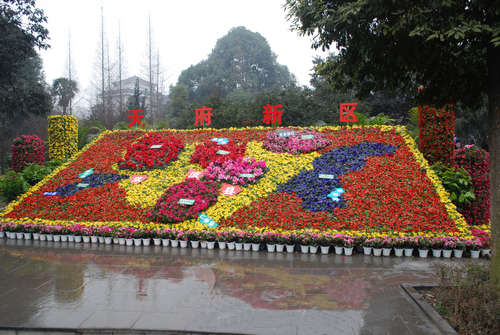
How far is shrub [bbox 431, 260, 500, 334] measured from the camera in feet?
9.52

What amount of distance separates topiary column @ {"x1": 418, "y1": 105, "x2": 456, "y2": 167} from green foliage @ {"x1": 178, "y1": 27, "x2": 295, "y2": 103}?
27.9 m

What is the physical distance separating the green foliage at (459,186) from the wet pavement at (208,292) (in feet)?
6.51

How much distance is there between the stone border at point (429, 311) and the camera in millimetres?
3002

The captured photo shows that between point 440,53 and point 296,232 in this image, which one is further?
point 296,232

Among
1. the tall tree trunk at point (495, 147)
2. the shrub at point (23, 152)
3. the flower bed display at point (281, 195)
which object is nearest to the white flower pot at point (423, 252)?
the flower bed display at point (281, 195)

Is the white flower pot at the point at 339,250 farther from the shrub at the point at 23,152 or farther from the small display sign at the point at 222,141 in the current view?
the shrub at the point at 23,152

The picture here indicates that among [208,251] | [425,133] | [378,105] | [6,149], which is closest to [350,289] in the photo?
[208,251]

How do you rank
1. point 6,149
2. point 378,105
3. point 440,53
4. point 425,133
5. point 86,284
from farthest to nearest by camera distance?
point 6,149 < point 378,105 < point 425,133 < point 86,284 < point 440,53

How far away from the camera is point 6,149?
73.3 ft

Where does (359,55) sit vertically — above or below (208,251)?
above

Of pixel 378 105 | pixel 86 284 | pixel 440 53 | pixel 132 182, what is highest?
pixel 378 105

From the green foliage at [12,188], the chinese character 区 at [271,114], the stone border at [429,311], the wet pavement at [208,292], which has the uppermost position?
the chinese character 区 at [271,114]

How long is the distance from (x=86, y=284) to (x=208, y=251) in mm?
2067

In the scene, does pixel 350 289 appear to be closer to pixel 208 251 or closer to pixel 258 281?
pixel 258 281
